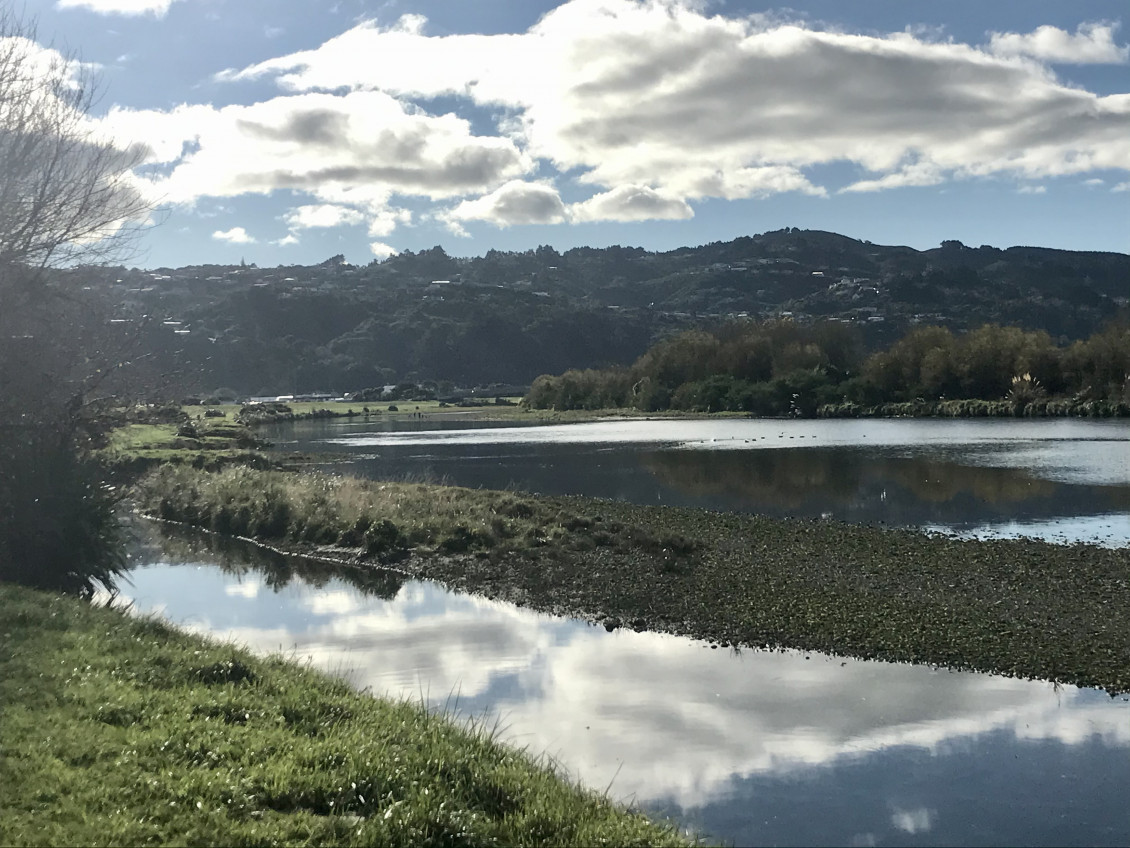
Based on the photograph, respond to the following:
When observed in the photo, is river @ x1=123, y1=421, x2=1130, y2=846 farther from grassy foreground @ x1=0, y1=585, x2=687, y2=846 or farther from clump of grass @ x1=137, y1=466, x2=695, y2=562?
clump of grass @ x1=137, y1=466, x2=695, y2=562

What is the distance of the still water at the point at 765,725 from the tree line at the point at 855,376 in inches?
3816

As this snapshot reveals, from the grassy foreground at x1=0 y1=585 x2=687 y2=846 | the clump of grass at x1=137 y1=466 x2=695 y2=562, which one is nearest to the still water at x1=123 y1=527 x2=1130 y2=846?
the grassy foreground at x1=0 y1=585 x2=687 y2=846

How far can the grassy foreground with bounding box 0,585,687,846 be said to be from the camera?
7.84m

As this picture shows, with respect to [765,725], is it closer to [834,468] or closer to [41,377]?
[41,377]

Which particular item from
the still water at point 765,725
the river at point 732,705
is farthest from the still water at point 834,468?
the still water at point 765,725

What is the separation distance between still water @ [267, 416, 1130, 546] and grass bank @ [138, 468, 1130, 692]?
18.0ft

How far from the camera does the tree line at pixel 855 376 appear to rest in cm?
11188

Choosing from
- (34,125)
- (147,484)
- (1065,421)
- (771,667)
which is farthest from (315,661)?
(1065,421)

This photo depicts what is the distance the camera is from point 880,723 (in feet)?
45.2

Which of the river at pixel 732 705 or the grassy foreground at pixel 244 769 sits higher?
the grassy foreground at pixel 244 769

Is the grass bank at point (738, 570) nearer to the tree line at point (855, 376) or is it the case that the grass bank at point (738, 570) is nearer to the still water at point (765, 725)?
the still water at point (765, 725)

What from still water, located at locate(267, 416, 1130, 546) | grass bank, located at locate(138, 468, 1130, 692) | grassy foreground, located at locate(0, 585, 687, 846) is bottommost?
still water, located at locate(267, 416, 1130, 546)

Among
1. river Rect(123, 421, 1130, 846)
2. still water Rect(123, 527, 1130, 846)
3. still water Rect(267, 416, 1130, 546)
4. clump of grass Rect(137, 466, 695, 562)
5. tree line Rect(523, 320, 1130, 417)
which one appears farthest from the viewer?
tree line Rect(523, 320, 1130, 417)

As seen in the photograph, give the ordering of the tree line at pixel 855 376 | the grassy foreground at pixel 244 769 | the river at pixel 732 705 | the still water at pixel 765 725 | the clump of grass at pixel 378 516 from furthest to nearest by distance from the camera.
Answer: the tree line at pixel 855 376 → the clump of grass at pixel 378 516 → the river at pixel 732 705 → the still water at pixel 765 725 → the grassy foreground at pixel 244 769
